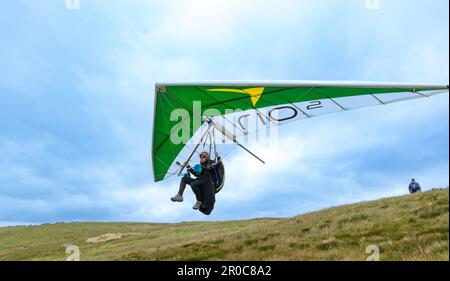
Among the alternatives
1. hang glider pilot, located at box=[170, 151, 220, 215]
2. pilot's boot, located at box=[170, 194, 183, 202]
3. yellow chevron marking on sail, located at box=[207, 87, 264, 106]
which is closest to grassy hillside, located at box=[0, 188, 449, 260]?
hang glider pilot, located at box=[170, 151, 220, 215]

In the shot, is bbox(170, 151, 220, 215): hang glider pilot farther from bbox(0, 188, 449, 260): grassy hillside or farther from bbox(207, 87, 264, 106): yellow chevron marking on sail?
bbox(0, 188, 449, 260): grassy hillside

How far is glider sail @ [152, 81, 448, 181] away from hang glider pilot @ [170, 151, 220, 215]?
17.1 inches

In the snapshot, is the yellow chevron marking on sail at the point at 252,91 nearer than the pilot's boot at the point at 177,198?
No

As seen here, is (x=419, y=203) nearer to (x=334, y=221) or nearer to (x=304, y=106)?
(x=334, y=221)

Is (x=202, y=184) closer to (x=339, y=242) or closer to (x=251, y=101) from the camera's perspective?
(x=251, y=101)

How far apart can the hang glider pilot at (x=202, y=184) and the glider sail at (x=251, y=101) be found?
1.43 ft

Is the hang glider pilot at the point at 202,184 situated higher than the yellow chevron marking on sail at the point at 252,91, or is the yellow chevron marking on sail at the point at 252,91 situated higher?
the yellow chevron marking on sail at the point at 252,91

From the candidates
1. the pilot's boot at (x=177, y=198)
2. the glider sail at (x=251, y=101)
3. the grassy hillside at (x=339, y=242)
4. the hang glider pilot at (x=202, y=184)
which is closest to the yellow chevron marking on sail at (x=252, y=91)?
the glider sail at (x=251, y=101)

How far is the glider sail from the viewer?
32.0ft

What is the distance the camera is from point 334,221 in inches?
642

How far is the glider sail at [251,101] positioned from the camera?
9766 millimetres

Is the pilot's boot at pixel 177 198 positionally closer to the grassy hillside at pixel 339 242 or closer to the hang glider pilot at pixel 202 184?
the hang glider pilot at pixel 202 184

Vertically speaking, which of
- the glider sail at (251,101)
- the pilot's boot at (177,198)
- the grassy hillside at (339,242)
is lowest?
the grassy hillside at (339,242)

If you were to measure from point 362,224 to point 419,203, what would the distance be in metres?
3.32
